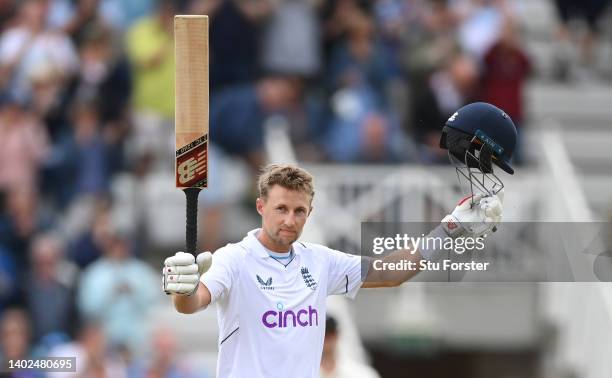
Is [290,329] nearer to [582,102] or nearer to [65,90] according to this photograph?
[65,90]

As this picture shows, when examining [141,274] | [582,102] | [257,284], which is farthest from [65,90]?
[257,284]

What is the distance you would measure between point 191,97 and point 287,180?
561mm

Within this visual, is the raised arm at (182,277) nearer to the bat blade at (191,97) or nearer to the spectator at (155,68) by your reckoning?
the bat blade at (191,97)

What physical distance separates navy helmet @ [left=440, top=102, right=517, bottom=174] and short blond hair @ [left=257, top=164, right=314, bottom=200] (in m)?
0.77

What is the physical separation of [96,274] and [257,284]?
6.18 m

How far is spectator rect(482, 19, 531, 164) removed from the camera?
50.2 feet

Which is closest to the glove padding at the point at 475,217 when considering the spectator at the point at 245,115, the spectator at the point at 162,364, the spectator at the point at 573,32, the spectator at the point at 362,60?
the spectator at the point at 162,364

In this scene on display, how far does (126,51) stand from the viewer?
50.1ft

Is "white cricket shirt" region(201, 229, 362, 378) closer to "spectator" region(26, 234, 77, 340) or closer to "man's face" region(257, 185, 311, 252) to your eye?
"man's face" region(257, 185, 311, 252)

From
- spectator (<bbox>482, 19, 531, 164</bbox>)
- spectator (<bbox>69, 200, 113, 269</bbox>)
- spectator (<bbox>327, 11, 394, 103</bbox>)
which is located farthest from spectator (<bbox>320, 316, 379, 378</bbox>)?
spectator (<bbox>327, 11, 394, 103</bbox>)

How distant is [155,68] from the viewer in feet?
49.8

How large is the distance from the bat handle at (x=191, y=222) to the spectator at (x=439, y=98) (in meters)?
7.43

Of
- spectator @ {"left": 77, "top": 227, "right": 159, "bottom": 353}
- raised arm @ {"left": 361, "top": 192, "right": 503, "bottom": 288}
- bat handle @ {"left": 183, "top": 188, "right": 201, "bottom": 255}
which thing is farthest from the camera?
spectator @ {"left": 77, "top": 227, "right": 159, "bottom": 353}

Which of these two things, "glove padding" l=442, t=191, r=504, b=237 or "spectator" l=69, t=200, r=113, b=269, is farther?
"spectator" l=69, t=200, r=113, b=269
